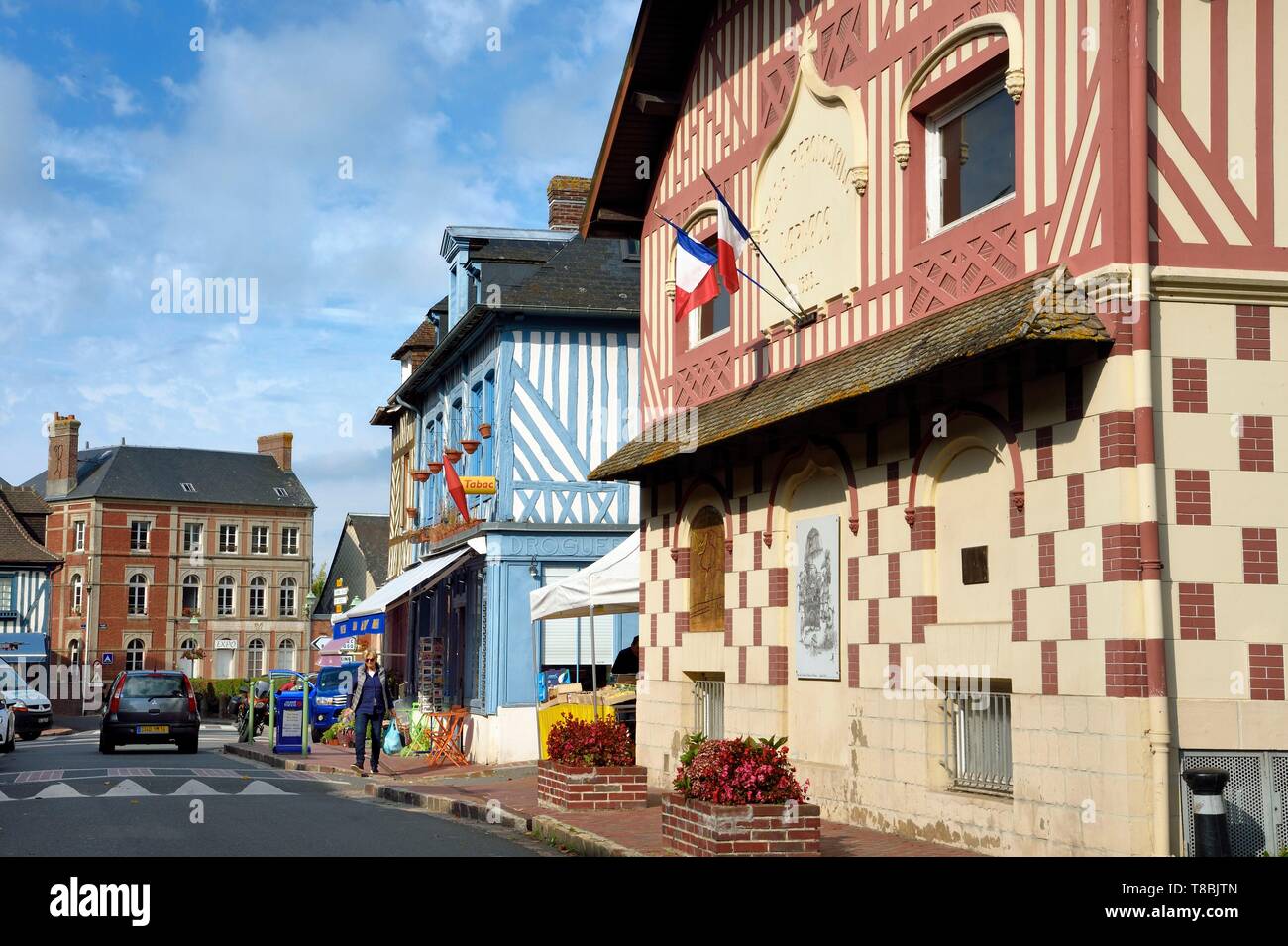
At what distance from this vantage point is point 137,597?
7619 centimetres

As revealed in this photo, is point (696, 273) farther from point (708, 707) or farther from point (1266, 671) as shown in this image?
point (1266, 671)

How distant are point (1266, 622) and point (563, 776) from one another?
254 inches

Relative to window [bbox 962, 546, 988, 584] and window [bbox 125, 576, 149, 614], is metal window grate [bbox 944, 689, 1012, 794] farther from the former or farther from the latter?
window [bbox 125, 576, 149, 614]

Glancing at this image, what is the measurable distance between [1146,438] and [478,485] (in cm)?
1636

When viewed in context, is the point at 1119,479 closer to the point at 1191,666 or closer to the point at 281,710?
the point at 1191,666

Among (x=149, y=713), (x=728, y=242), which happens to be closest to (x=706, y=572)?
(x=728, y=242)

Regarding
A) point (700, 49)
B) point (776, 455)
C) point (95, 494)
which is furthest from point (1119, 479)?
point (95, 494)

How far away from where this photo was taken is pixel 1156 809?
8930 millimetres

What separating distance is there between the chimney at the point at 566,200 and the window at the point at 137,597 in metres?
52.4

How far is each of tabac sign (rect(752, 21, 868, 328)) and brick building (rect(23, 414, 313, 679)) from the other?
213ft

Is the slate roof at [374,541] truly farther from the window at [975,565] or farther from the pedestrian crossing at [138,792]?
the window at [975,565]

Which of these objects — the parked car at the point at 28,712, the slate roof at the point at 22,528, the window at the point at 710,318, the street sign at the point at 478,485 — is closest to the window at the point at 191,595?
the slate roof at the point at 22,528

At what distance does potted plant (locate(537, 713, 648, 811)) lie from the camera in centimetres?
1343

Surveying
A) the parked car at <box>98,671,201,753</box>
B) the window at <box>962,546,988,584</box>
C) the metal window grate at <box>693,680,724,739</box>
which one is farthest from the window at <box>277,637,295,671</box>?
the window at <box>962,546,988,584</box>
